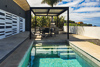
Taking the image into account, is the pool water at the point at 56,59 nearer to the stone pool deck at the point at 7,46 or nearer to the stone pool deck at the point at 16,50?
the stone pool deck at the point at 16,50

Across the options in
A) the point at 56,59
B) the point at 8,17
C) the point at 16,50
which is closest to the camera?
the point at 56,59

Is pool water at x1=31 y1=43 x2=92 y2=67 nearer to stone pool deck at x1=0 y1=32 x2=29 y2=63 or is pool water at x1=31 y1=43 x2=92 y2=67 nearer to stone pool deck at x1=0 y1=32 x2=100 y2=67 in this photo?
stone pool deck at x1=0 y1=32 x2=100 y2=67

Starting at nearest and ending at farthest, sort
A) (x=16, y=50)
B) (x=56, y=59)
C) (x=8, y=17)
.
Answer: (x=56, y=59), (x=16, y=50), (x=8, y=17)

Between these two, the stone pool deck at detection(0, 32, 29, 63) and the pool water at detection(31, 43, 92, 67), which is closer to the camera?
the stone pool deck at detection(0, 32, 29, 63)

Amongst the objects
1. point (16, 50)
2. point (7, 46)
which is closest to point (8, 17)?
point (7, 46)

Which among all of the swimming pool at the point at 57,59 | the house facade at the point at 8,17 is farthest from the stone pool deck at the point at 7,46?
the house facade at the point at 8,17

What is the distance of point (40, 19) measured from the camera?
698 inches

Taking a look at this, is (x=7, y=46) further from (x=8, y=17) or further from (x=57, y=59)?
(x=8, y=17)

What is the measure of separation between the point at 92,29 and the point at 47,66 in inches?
300

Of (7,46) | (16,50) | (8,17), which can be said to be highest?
(8,17)

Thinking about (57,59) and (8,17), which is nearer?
(57,59)

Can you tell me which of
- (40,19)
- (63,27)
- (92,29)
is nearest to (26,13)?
(40,19)

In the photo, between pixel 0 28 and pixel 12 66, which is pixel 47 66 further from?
pixel 0 28

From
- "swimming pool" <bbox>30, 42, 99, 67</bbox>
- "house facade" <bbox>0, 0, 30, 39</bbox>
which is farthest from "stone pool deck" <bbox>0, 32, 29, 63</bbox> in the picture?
"house facade" <bbox>0, 0, 30, 39</bbox>
